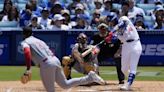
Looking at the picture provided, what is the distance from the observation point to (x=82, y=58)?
41.9 ft

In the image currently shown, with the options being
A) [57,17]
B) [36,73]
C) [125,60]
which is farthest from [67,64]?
[57,17]

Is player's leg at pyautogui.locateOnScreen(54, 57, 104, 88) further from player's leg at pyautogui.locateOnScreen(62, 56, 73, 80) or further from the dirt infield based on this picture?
player's leg at pyautogui.locateOnScreen(62, 56, 73, 80)

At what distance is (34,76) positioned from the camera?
1569cm

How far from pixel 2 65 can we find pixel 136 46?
7413mm

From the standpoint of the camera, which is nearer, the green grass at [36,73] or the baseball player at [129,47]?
the baseball player at [129,47]

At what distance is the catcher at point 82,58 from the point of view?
1271 centimetres

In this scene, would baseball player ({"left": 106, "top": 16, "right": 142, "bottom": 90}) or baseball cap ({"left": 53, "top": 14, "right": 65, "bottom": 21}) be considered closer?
baseball player ({"left": 106, "top": 16, "right": 142, "bottom": 90})

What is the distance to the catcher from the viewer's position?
1271 centimetres

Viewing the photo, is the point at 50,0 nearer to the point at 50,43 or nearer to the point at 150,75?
the point at 50,43

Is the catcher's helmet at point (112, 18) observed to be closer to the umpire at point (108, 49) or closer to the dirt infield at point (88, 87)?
the umpire at point (108, 49)

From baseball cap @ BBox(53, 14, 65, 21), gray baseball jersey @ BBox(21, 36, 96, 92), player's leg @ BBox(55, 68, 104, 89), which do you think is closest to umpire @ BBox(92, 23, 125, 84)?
player's leg @ BBox(55, 68, 104, 89)

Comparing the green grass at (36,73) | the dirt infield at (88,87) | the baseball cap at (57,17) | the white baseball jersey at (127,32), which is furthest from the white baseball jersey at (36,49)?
the baseball cap at (57,17)

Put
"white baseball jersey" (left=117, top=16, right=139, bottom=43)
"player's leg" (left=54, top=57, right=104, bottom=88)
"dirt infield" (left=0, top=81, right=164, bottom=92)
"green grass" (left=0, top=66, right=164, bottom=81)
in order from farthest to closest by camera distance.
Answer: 1. "green grass" (left=0, top=66, right=164, bottom=81)
2. "dirt infield" (left=0, top=81, right=164, bottom=92)
3. "white baseball jersey" (left=117, top=16, right=139, bottom=43)
4. "player's leg" (left=54, top=57, right=104, bottom=88)

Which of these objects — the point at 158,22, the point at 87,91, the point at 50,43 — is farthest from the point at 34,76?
the point at 158,22
